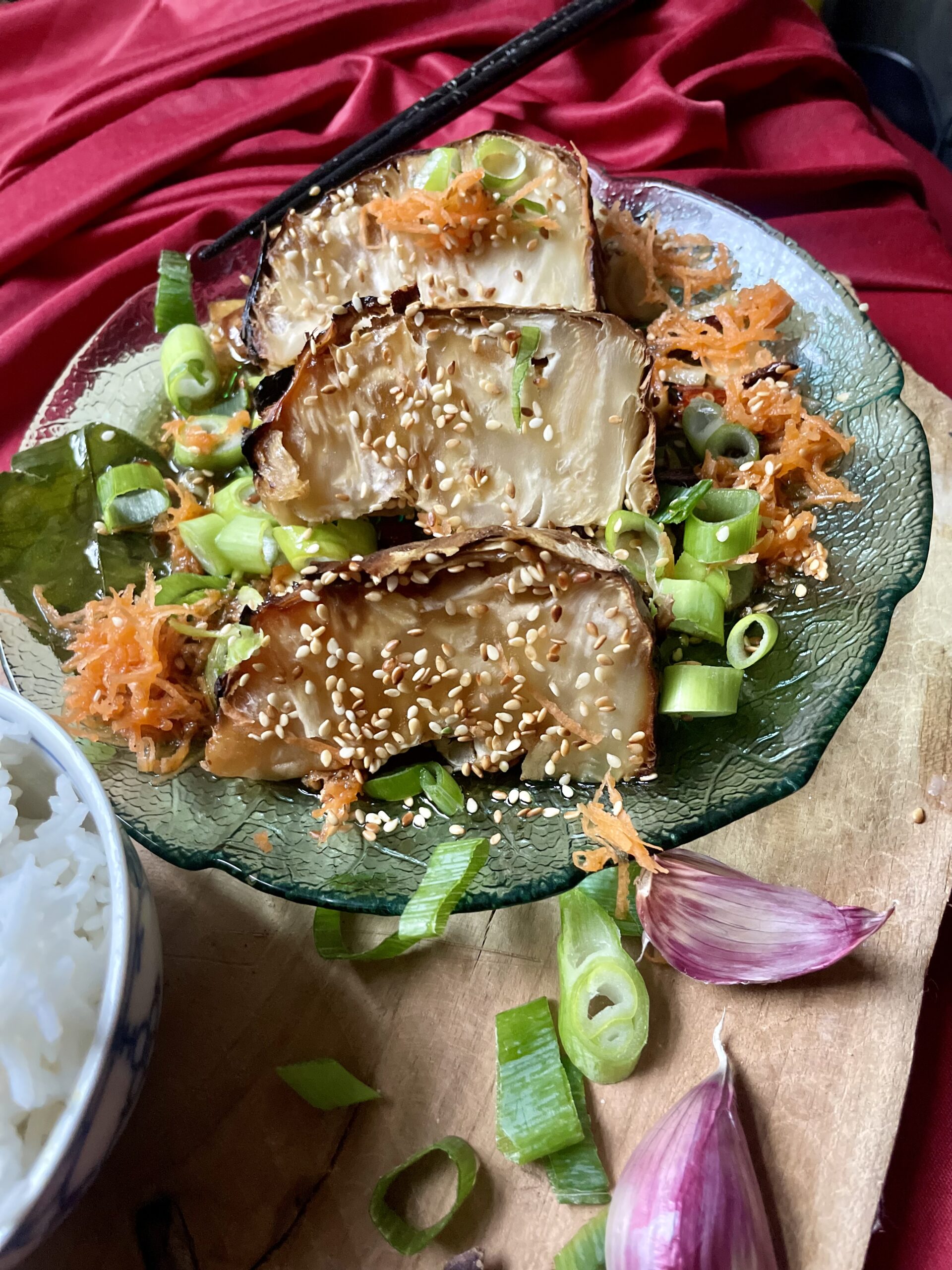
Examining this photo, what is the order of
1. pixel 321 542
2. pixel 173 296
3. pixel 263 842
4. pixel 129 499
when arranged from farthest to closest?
pixel 173 296, pixel 129 499, pixel 321 542, pixel 263 842

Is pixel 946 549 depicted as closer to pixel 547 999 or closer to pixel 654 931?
pixel 654 931

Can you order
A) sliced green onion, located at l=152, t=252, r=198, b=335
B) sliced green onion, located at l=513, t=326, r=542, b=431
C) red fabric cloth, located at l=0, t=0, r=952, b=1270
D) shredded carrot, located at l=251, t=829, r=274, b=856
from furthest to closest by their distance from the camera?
1. red fabric cloth, located at l=0, t=0, r=952, b=1270
2. sliced green onion, located at l=152, t=252, r=198, b=335
3. sliced green onion, located at l=513, t=326, r=542, b=431
4. shredded carrot, located at l=251, t=829, r=274, b=856

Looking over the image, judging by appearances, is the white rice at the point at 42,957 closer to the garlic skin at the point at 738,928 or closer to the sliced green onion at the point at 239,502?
the sliced green onion at the point at 239,502

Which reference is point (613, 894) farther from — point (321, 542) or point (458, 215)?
point (458, 215)

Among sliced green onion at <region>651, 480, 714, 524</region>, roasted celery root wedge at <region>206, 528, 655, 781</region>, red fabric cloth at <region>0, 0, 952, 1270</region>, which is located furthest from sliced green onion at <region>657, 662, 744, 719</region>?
red fabric cloth at <region>0, 0, 952, 1270</region>

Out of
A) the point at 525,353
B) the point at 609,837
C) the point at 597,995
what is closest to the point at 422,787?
the point at 609,837

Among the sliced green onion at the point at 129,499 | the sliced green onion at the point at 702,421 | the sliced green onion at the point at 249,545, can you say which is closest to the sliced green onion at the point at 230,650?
the sliced green onion at the point at 249,545

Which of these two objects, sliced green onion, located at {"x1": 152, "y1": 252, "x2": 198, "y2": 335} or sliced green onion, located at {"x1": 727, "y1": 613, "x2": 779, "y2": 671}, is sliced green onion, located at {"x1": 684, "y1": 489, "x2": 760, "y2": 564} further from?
sliced green onion, located at {"x1": 152, "y1": 252, "x2": 198, "y2": 335}
